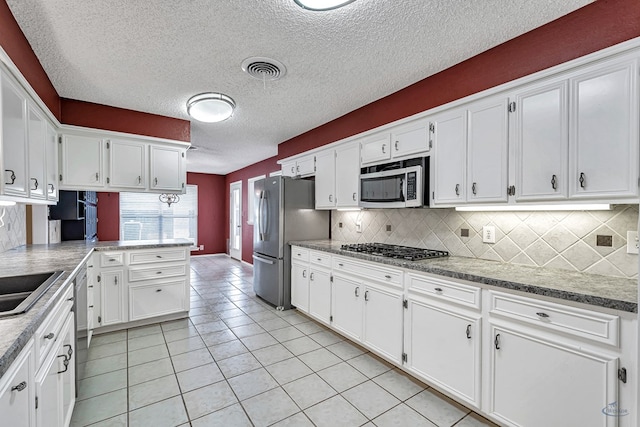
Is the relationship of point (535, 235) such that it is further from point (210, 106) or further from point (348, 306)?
point (210, 106)

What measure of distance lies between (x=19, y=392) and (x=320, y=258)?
2.58m

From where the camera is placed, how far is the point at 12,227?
2.65 m

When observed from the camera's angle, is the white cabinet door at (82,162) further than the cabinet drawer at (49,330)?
Yes

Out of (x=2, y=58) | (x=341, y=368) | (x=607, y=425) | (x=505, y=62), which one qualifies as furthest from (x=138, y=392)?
(x=505, y=62)

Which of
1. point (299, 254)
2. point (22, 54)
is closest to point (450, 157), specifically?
point (299, 254)

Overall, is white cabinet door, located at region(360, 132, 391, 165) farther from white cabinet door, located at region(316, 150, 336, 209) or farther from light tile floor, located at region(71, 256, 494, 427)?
light tile floor, located at region(71, 256, 494, 427)

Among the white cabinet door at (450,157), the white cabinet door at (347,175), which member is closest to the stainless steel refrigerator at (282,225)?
the white cabinet door at (347,175)

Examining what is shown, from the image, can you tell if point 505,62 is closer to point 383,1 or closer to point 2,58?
point 383,1

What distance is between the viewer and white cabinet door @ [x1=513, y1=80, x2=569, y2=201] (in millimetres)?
1711

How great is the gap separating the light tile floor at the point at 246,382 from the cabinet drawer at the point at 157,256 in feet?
2.47

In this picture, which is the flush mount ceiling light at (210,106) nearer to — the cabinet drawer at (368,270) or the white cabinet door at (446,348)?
the cabinet drawer at (368,270)

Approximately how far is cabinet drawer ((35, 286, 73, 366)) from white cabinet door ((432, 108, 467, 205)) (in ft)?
8.05

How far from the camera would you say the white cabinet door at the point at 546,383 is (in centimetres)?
137

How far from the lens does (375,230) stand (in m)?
3.45
